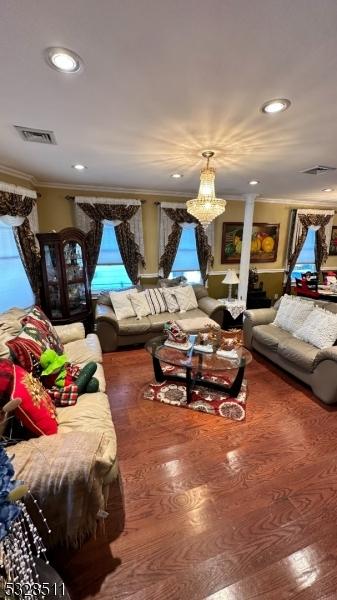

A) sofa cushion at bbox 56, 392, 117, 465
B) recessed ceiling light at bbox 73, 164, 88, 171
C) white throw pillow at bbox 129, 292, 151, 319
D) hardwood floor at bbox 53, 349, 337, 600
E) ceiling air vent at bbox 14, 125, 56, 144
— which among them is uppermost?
recessed ceiling light at bbox 73, 164, 88, 171

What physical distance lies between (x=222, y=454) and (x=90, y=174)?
3548mm

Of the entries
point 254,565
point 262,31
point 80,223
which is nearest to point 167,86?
point 262,31

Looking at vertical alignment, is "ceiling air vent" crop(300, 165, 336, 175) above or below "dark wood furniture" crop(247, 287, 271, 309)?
above

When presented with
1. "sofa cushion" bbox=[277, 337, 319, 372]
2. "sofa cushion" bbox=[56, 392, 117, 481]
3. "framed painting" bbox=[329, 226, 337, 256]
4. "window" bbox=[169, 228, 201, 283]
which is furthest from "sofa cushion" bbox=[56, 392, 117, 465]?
"framed painting" bbox=[329, 226, 337, 256]

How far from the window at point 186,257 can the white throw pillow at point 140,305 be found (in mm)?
1239

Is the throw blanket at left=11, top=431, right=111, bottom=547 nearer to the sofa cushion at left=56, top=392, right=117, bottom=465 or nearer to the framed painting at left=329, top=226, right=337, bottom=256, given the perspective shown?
the sofa cushion at left=56, top=392, right=117, bottom=465

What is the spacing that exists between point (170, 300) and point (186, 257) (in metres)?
1.29

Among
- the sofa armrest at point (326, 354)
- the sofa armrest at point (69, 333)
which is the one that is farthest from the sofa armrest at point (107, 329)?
the sofa armrest at point (326, 354)

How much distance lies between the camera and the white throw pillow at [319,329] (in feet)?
8.76

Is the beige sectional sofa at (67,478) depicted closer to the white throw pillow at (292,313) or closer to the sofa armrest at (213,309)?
the white throw pillow at (292,313)

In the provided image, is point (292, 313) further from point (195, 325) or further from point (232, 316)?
point (195, 325)

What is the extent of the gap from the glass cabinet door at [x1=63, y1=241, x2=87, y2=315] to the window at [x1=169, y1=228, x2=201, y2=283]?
1.77 meters

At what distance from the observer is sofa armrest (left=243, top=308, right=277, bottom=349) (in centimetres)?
354

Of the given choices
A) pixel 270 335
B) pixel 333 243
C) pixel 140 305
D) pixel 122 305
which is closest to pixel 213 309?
pixel 270 335
